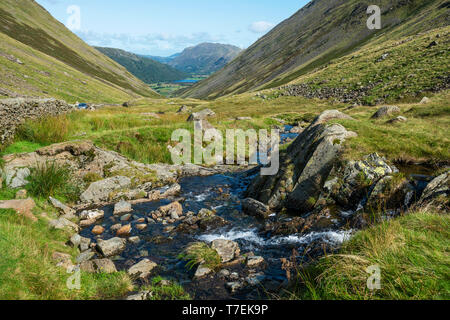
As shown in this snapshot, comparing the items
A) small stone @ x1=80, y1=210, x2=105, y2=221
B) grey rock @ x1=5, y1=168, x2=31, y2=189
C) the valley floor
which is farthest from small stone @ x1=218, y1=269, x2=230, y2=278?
grey rock @ x1=5, y1=168, x2=31, y2=189

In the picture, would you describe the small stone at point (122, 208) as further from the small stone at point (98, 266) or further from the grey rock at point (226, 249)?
the grey rock at point (226, 249)

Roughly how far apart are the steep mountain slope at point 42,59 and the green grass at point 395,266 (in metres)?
95.9

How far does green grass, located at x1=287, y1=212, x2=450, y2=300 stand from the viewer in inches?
154

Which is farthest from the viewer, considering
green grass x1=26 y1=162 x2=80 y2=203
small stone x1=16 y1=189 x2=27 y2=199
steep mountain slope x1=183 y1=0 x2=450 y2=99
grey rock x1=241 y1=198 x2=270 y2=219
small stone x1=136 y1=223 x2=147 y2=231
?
steep mountain slope x1=183 y1=0 x2=450 y2=99

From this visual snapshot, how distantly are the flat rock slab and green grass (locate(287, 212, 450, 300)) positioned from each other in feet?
31.6

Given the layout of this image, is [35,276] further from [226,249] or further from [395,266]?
[395,266]

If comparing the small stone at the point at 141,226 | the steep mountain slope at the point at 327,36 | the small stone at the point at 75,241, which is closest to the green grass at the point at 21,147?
the small stone at the point at 75,241

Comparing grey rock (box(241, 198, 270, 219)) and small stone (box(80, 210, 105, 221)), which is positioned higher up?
grey rock (box(241, 198, 270, 219))

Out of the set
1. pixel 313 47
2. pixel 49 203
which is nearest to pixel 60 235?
pixel 49 203

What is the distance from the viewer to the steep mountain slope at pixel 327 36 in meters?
85.5

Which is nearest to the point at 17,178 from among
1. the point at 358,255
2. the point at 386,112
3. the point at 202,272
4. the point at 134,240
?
the point at 134,240

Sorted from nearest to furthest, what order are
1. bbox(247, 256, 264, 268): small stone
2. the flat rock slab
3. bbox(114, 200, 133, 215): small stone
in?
bbox(247, 256, 264, 268): small stone
the flat rock slab
bbox(114, 200, 133, 215): small stone

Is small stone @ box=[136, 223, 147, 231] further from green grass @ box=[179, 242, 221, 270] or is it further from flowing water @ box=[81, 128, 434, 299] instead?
green grass @ box=[179, 242, 221, 270]
